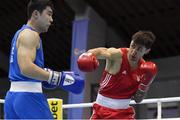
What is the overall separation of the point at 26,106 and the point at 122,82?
117 centimetres

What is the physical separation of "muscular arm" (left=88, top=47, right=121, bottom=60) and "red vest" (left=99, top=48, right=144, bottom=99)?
0.25ft

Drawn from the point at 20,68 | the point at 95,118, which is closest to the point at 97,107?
the point at 95,118

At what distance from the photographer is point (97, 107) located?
3592mm

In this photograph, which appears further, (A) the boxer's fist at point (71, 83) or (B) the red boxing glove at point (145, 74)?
(B) the red boxing glove at point (145, 74)

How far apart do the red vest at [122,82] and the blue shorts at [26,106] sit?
3.36 feet

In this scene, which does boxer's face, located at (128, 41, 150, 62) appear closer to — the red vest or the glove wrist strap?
the red vest

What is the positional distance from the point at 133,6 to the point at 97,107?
7.77 metres

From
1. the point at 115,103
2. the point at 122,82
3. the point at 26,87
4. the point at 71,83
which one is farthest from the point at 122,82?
the point at 26,87

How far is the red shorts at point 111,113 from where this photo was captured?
3.50 m

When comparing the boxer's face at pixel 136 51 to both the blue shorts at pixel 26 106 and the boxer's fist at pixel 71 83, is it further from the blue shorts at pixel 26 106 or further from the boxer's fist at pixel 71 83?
the blue shorts at pixel 26 106

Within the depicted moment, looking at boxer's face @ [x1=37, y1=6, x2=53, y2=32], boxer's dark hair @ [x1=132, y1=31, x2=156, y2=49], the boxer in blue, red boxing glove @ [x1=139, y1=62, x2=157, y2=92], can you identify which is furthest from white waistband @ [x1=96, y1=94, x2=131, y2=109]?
boxer's face @ [x1=37, y1=6, x2=53, y2=32]

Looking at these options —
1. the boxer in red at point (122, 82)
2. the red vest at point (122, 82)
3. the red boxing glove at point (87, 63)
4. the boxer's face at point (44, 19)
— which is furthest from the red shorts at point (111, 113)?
the boxer's face at point (44, 19)

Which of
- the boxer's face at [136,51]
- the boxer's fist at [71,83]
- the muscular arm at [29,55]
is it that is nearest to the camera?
the muscular arm at [29,55]

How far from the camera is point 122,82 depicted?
11.5 ft
